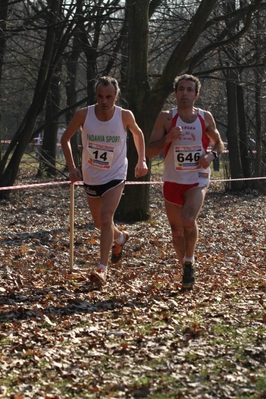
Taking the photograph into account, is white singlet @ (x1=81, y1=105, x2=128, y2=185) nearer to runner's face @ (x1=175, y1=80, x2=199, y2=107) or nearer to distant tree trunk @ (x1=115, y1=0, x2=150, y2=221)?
runner's face @ (x1=175, y1=80, x2=199, y2=107)

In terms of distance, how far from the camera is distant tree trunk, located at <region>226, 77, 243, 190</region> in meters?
24.6

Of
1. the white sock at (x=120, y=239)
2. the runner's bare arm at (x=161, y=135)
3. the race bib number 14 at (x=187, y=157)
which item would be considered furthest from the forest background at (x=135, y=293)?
the runner's bare arm at (x=161, y=135)

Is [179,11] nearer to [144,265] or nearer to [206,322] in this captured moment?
[144,265]

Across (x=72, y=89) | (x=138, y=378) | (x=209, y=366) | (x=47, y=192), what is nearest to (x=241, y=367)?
(x=209, y=366)

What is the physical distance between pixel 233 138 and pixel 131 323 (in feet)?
60.5

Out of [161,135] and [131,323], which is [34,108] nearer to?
[161,135]

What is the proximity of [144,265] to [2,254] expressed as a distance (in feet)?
6.68

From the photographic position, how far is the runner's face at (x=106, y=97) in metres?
8.58

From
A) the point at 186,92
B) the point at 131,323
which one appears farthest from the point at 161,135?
the point at 131,323

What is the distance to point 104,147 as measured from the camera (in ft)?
28.4

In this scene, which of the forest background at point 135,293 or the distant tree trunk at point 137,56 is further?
the distant tree trunk at point 137,56

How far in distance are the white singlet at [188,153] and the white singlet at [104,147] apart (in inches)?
21.7

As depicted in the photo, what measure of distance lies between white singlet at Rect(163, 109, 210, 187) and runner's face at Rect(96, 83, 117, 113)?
2.24 ft

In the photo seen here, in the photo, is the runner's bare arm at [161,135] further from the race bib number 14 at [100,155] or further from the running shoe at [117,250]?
the running shoe at [117,250]
